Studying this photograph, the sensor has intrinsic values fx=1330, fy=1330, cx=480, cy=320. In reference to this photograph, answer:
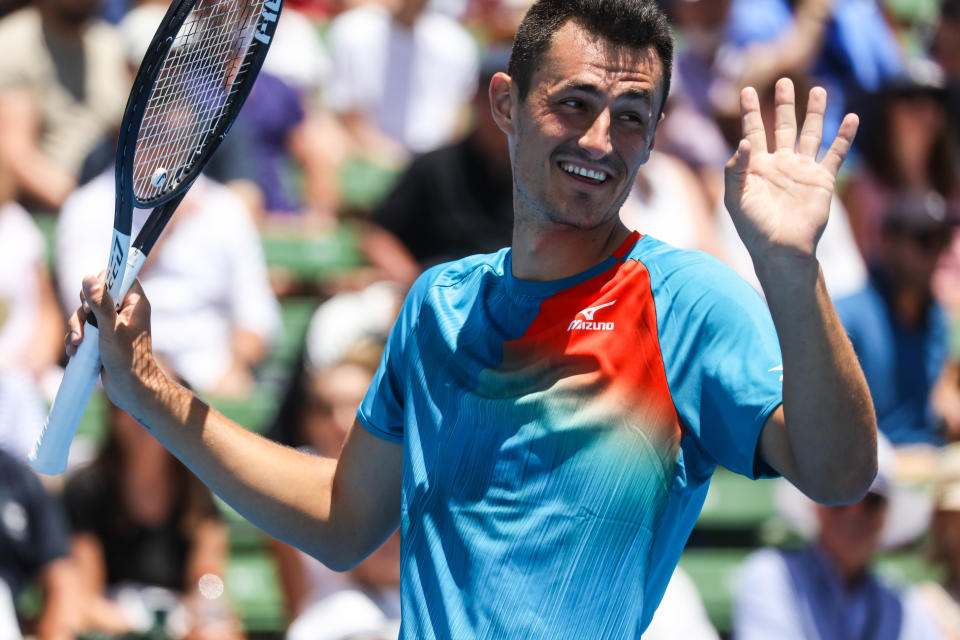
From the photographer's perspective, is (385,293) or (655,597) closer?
(655,597)

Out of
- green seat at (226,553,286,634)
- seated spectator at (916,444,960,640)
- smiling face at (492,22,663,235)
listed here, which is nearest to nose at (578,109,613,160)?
smiling face at (492,22,663,235)

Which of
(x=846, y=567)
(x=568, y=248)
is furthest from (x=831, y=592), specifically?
(x=568, y=248)

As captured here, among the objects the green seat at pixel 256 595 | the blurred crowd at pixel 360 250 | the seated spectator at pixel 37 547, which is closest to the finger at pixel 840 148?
the blurred crowd at pixel 360 250

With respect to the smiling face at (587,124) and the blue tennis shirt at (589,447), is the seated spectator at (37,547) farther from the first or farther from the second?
the smiling face at (587,124)

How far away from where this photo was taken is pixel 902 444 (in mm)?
5523

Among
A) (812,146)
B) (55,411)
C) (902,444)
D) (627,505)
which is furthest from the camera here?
(902,444)

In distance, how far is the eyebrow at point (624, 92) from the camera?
1.89m

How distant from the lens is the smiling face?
1897mm

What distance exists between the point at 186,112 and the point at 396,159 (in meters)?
4.26

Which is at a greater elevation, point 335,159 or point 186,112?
point 186,112

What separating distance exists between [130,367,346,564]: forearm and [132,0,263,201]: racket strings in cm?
42

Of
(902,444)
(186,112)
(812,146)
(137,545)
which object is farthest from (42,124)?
(812,146)

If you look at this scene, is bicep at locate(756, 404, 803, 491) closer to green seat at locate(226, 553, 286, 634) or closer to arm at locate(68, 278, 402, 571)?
arm at locate(68, 278, 402, 571)

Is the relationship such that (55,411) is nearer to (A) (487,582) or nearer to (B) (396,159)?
(A) (487,582)
